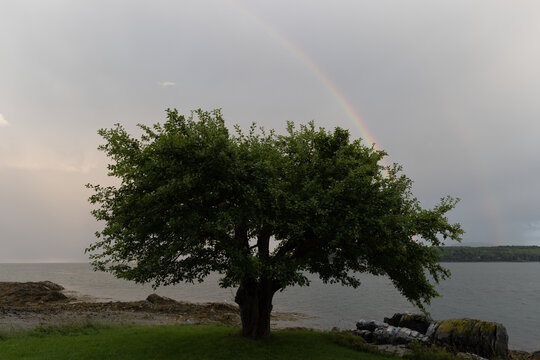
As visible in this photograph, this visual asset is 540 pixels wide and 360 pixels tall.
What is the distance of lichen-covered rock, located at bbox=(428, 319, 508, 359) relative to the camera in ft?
93.7

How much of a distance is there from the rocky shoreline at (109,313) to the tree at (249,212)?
15657 mm

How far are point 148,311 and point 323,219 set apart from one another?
3829 centimetres

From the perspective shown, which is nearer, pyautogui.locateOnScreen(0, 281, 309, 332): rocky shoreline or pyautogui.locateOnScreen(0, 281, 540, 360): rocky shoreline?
pyautogui.locateOnScreen(0, 281, 540, 360): rocky shoreline

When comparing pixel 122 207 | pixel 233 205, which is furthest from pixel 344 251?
pixel 122 207

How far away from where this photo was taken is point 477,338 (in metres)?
29.0

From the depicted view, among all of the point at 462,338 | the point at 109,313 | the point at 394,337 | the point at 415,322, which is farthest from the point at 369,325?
the point at 109,313

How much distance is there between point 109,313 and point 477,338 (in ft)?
132

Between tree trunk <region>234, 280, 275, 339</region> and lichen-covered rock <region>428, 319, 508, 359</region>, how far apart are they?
16.0 m

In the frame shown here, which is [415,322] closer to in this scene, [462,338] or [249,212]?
[462,338]

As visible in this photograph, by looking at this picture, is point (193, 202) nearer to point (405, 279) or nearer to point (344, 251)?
point (344, 251)

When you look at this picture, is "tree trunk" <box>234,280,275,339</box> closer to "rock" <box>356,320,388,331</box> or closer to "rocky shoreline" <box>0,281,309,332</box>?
"rocky shoreline" <box>0,281,309,332</box>

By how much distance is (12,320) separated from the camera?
34125 millimetres

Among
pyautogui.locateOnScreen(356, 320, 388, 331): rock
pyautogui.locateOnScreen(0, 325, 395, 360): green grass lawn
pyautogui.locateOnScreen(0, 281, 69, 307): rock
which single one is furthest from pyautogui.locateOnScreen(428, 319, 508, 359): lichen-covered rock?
pyautogui.locateOnScreen(0, 281, 69, 307): rock

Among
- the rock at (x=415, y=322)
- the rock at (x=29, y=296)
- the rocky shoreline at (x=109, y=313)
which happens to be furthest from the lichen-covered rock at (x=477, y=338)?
the rock at (x=29, y=296)
